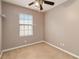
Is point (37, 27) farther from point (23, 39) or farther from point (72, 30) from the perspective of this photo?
point (72, 30)

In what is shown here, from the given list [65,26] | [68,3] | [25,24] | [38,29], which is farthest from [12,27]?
[68,3]

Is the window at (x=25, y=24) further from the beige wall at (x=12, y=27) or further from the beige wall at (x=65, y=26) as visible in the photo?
the beige wall at (x=65, y=26)

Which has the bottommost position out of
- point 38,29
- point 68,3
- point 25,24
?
point 38,29

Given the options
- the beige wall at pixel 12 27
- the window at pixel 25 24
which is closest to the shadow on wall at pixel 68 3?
the beige wall at pixel 12 27

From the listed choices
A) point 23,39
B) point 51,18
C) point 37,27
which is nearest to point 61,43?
point 51,18

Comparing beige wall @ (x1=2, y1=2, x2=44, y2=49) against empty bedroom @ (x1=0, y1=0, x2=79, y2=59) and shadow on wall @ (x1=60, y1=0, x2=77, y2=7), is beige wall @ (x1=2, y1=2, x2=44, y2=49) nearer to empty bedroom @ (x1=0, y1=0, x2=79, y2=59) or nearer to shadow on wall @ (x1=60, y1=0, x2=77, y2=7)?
empty bedroom @ (x1=0, y1=0, x2=79, y2=59)

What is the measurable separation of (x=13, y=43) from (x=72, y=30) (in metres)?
2.96

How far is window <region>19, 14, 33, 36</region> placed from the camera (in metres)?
3.47

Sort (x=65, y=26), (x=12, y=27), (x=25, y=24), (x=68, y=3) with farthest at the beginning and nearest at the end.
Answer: (x=25, y=24) → (x=12, y=27) → (x=65, y=26) → (x=68, y=3)

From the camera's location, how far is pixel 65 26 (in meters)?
2.80

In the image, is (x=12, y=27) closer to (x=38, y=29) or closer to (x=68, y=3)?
(x=38, y=29)

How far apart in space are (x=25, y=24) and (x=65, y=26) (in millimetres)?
2269

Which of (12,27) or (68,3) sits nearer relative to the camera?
(68,3)

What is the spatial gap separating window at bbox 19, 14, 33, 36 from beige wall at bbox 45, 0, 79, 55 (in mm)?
1245
